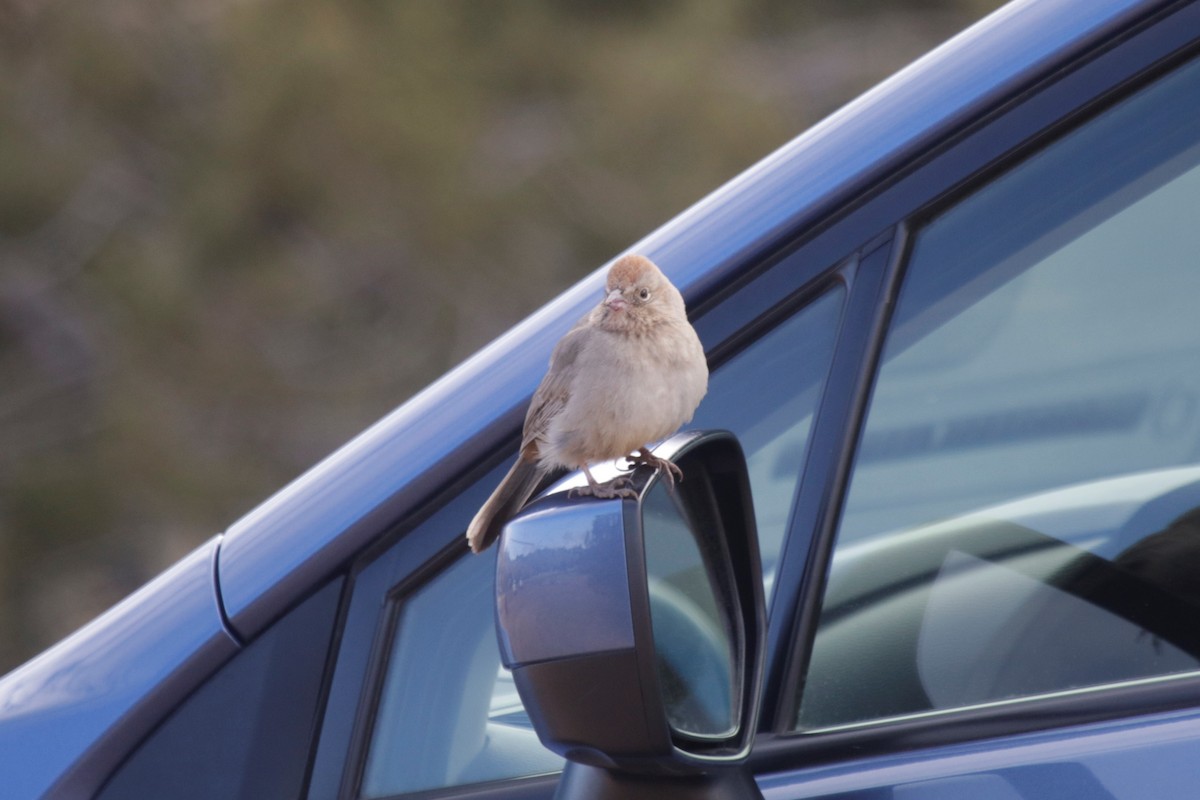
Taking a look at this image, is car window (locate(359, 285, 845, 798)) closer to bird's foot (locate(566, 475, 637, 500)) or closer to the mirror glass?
the mirror glass

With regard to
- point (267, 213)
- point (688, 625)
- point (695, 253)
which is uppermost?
point (267, 213)

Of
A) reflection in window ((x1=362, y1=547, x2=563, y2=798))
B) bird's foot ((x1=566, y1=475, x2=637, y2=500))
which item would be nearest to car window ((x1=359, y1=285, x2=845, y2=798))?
reflection in window ((x1=362, y1=547, x2=563, y2=798))

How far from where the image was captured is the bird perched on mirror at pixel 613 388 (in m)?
1.49

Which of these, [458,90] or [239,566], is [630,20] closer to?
[458,90]

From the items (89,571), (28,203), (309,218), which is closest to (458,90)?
(309,218)

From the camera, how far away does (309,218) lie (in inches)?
316

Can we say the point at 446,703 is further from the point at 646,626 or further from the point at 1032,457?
the point at 1032,457

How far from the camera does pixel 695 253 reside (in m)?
1.55

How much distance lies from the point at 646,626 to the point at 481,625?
0.55 metres

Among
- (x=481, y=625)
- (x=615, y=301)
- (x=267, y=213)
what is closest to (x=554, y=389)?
(x=615, y=301)

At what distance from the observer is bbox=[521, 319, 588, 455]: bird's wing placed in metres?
1.55

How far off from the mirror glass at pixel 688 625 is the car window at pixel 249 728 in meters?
0.43

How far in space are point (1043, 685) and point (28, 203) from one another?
760 cm

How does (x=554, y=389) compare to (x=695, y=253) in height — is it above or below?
below
